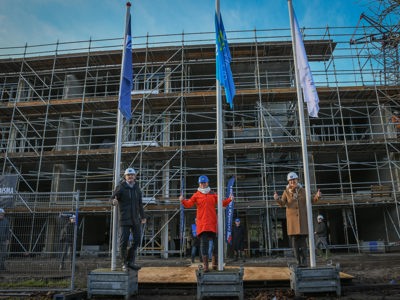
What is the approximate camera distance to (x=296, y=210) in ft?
22.5

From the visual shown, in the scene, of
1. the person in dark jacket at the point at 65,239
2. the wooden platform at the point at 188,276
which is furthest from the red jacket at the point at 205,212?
the person in dark jacket at the point at 65,239

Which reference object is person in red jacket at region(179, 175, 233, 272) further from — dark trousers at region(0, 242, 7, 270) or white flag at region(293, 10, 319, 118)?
dark trousers at region(0, 242, 7, 270)

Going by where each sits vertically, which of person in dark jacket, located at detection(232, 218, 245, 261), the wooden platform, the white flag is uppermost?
the white flag

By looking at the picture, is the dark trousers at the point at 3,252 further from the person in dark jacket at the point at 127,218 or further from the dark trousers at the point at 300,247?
the dark trousers at the point at 300,247

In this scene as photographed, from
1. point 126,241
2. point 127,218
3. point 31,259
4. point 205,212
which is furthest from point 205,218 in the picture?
point 31,259

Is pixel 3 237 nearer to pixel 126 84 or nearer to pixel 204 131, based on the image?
pixel 126 84

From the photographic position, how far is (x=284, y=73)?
2017cm

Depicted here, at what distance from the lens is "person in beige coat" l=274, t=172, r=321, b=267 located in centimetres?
674

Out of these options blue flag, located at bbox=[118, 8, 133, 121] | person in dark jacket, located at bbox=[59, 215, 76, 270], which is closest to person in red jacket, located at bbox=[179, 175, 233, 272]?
blue flag, located at bbox=[118, 8, 133, 121]

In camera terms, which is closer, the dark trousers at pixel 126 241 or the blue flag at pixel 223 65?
the dark trousers at pixel 126 241

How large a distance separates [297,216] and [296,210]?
0.12m

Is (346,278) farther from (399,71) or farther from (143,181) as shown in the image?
(399,71)

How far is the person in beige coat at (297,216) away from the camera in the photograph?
674cm

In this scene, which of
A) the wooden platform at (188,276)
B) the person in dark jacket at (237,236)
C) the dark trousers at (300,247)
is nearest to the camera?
the dark trousers at (300,247)
